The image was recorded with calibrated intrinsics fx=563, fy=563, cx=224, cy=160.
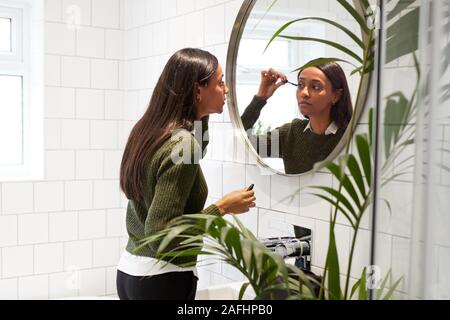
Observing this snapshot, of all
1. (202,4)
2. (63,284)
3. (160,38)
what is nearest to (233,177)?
(202,4)

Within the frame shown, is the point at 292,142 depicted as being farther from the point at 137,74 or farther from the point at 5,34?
the point at 5,34

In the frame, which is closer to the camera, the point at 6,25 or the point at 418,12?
the point at 418,12

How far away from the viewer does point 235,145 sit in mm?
1968

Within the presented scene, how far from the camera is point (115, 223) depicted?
2.73 m

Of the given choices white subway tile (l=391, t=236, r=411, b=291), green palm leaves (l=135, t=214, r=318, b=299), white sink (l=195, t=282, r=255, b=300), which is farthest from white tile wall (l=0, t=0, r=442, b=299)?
white subway tile (l=391, t=236, r=411, b=291)

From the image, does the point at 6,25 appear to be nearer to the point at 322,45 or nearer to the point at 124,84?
the point at 124,84

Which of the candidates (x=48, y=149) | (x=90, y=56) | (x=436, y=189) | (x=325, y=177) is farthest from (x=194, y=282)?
(x=90, y=56)

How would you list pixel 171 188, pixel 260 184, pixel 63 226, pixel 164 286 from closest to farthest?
pixel 171 188 → pixel 164 286 → pixel 260 184 → pixel 63 226

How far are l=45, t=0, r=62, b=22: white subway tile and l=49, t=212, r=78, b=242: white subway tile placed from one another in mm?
882

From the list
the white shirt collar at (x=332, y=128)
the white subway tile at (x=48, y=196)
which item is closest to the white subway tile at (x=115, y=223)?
the white subway tile at (x=48, y=196)

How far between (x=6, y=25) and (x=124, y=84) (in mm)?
606

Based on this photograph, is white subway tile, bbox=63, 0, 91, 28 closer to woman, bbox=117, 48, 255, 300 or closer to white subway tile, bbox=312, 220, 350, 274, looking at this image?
woman, bbox=117, 48, 255, 300

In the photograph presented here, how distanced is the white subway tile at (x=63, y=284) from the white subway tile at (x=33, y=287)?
27 millimetres

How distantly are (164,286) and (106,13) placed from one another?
1.56 meters
